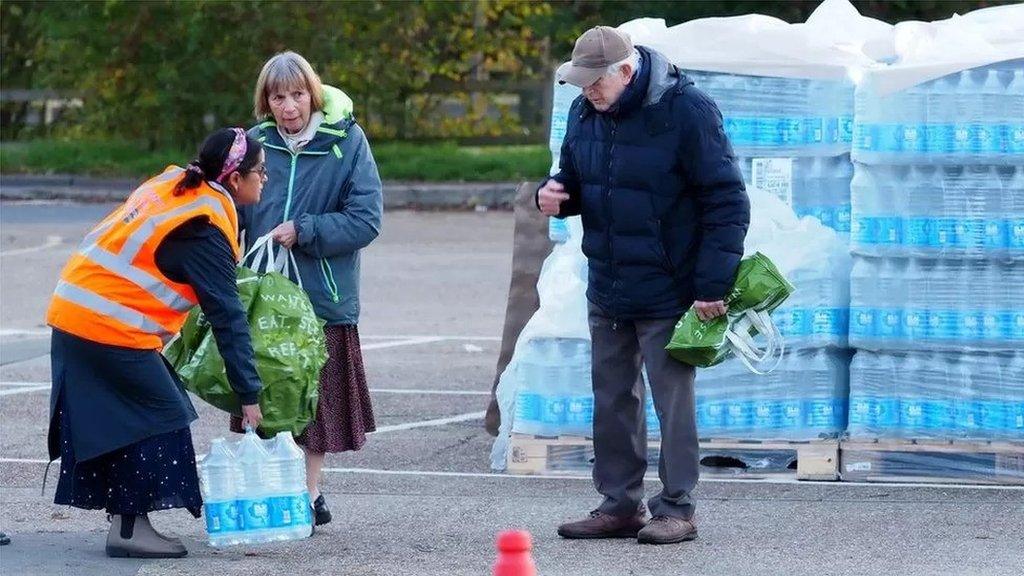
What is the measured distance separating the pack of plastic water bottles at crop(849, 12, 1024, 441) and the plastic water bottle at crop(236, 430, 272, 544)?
8.73ft

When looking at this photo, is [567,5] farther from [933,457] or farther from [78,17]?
[933,457]

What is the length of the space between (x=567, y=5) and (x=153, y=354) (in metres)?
18.1

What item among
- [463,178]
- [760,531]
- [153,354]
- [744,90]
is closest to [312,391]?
[153,354]

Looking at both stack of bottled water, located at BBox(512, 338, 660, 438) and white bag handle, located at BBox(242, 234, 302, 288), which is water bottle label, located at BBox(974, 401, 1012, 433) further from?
white bag handle, located at BBox(242, 234, 302, 288)

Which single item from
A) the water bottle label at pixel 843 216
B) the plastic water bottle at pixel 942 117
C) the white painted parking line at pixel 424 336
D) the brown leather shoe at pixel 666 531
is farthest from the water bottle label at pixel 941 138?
the white painted parking line at pixel 424 336

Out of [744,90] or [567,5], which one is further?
[567,5]

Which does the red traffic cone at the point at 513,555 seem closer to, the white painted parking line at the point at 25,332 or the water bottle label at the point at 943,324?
the water bottle label at the point at 943,324

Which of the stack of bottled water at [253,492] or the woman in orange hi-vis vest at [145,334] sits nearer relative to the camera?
the woman in orange hi-vis vest at [145,334]

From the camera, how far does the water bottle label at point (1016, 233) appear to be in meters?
7.61

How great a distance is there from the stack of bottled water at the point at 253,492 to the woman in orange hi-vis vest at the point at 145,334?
0.10 metres

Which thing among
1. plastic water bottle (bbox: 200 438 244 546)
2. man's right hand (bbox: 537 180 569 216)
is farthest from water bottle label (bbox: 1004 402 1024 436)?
plastic water bottle (bbox: 200 438 244 546)

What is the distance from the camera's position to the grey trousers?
259 inches

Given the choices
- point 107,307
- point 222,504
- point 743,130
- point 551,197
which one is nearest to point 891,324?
point 743,130

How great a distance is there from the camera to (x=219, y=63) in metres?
23.2
